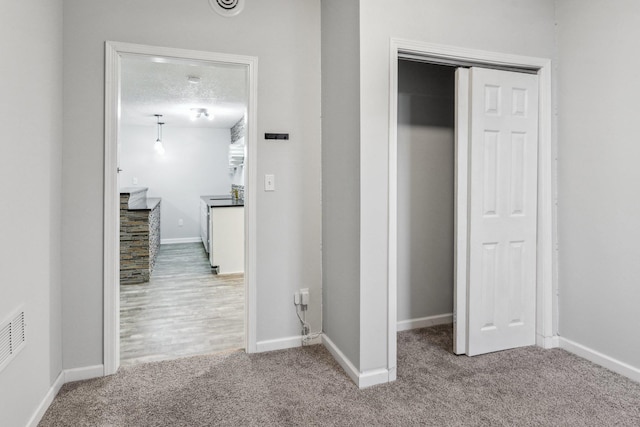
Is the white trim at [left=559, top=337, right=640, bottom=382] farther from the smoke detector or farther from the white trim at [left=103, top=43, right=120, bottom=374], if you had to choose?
the smoke detector

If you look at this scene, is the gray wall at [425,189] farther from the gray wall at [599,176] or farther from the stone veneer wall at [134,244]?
the stone veneer wall at [134,244]

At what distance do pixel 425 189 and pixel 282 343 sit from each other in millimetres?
1669

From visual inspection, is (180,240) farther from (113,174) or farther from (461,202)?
(461,202)

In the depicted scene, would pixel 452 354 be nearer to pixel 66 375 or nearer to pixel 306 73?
pixel 306 73

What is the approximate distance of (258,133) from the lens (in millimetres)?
2633

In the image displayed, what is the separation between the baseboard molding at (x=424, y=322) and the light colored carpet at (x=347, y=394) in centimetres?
47

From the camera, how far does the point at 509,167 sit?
104 inches

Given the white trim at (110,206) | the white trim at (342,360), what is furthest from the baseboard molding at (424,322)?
the white trim at (110,206)

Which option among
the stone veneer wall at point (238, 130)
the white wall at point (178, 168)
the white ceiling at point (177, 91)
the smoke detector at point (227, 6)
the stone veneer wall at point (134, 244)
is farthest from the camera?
the white wall at point (178, 168)

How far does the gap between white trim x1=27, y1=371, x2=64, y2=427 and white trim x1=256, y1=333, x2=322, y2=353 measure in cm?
116

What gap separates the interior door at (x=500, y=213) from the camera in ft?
8.34

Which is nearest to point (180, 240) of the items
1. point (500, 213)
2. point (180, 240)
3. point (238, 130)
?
point (180, 240)

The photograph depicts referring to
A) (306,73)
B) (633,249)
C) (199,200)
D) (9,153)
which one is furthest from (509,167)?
(199,200)

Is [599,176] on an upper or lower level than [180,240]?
upper
